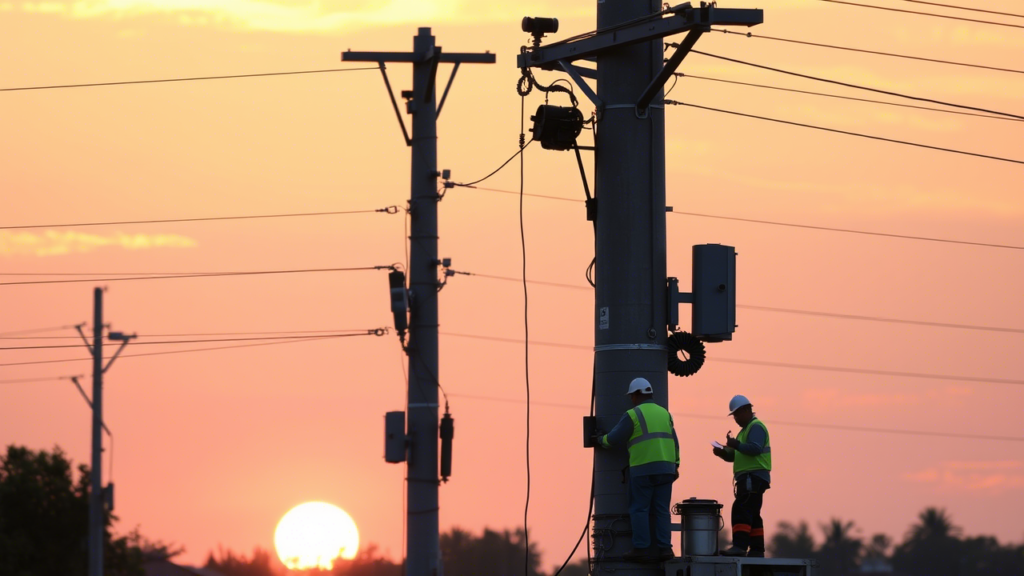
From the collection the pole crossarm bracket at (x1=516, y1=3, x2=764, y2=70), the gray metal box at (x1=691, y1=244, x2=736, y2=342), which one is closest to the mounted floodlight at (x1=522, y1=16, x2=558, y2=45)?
the pole crossarm bracket at (x1=516, y1=3, x2=764, y2=70)

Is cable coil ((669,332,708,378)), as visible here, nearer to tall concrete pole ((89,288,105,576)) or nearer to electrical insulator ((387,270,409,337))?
electrical insulator ((387,270,409,337))

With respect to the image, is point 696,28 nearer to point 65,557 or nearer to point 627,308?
point 627,308

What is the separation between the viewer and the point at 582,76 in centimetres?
1775

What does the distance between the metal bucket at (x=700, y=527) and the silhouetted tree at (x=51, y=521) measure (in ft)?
143

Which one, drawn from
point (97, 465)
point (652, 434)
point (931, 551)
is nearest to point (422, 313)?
point (652, 434)

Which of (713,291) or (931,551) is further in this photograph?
(931,551)

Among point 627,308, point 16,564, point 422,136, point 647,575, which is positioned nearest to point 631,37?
point 627,308

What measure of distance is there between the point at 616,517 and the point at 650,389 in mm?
1566

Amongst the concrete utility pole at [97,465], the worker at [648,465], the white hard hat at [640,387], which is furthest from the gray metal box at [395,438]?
the concrete utility pole at [97,465]

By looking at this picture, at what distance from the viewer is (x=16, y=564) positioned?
55156 millimetres

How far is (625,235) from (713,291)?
1.13 m

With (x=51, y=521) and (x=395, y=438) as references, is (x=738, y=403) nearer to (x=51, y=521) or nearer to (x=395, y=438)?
(x=395, y=438)

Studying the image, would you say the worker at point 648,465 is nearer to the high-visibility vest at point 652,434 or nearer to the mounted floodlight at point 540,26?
the high-visibility vest at point 652,434

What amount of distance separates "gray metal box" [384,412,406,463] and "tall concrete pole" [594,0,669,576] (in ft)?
27.1
